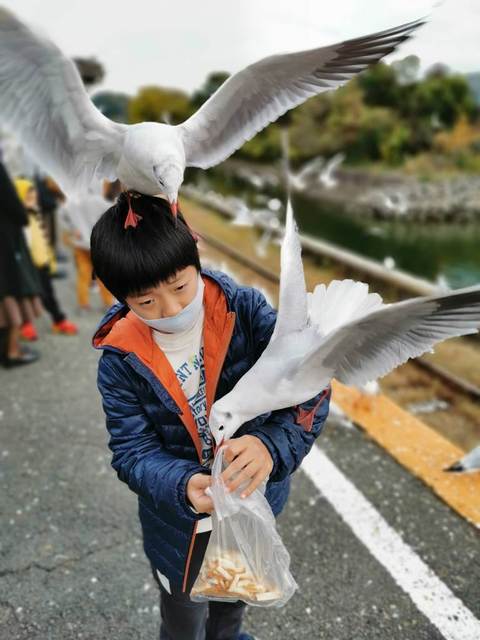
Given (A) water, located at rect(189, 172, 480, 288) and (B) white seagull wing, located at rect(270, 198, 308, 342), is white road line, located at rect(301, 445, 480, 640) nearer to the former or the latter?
(B) white seagull wing, located at rect(270, 198, 308, 342)

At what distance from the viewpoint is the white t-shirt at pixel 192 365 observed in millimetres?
1303

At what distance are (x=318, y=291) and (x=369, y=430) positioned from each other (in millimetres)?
1912

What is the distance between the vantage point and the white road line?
185 cm

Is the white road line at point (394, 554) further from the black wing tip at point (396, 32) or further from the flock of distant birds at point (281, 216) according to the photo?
the black wing tip at point (396, 32)

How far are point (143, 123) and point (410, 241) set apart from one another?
15107mm

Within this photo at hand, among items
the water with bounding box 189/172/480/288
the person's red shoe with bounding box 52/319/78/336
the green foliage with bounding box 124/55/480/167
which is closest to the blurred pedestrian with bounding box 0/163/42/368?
the person's red shoe with bounding box 52/319/78/336

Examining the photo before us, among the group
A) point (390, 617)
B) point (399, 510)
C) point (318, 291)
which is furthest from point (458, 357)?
point (318, 291)

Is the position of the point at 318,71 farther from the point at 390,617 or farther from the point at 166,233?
the point at 390,617

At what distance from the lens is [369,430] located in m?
2.95

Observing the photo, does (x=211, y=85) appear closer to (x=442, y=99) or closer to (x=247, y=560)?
(x=442, y=99)

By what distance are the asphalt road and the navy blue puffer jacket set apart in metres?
0.74

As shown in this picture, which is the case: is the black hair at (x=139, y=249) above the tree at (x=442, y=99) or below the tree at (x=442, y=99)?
above

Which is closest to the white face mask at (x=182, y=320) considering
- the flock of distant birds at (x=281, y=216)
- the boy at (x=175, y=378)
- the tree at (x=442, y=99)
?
the boy at (x=175, y=378)

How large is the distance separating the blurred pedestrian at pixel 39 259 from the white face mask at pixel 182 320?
321 centimetres
